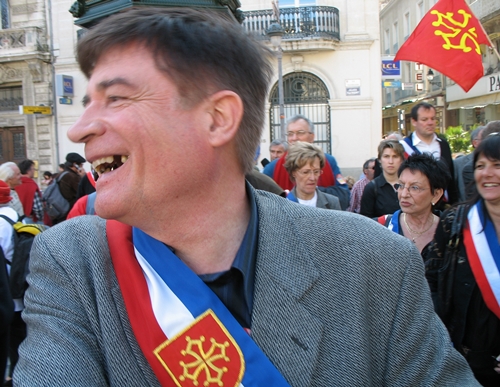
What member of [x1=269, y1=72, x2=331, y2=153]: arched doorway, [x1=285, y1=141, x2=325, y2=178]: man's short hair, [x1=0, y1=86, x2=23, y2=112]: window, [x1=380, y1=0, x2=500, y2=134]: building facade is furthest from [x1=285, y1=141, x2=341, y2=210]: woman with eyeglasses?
[x1=0, y1=86, x2=23, y2=112]: window

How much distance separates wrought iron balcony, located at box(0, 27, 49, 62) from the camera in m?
17.8

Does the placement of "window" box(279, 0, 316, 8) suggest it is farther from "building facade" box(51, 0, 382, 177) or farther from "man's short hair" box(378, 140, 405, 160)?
"man's short hair" box(378, 140, 405, 160)

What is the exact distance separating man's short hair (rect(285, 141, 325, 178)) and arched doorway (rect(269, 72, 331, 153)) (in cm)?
1199

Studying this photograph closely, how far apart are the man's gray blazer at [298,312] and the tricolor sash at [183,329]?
4 centimetres

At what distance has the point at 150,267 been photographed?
1.29m

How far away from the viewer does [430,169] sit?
147 inches

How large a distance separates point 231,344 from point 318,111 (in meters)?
16.0

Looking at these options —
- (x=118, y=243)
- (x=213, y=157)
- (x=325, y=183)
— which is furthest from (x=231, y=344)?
(x=325, y=183)

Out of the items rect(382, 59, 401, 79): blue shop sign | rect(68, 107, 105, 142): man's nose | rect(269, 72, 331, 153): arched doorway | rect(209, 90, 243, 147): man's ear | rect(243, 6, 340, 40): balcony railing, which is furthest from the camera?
rect(269, 72, 331, 153): arched doorway

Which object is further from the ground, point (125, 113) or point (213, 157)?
point (125, 113)

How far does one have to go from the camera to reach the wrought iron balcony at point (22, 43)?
17812 millimetres

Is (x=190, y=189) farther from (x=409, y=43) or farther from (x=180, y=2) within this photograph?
(x=409, y=43)

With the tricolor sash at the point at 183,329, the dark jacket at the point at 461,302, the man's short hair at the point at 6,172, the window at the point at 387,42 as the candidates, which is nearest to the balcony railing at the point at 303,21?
the man's short hair at the point at 6,172

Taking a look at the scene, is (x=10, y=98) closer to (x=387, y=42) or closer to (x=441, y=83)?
(x=441, y=83)
